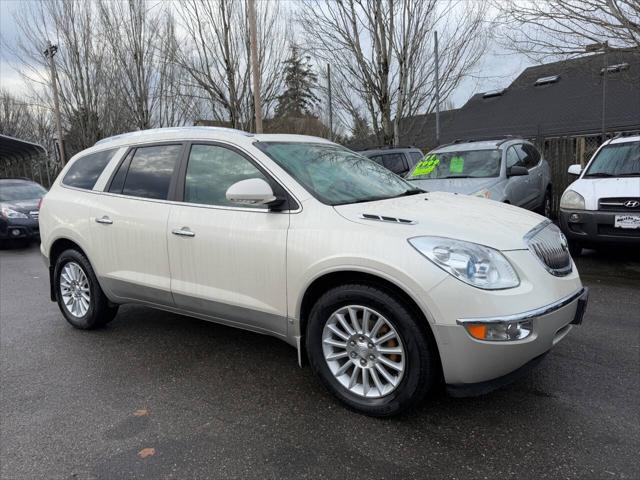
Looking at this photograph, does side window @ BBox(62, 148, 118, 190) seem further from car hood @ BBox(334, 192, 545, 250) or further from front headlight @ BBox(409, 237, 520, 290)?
front headlight @ BBox(409, 237, 520, 290)

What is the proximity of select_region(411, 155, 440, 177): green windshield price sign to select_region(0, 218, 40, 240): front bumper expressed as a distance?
826cm

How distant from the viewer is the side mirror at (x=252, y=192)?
297cm

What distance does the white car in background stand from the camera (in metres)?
5.79

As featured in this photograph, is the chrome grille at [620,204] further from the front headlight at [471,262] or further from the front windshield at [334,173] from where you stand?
the front headlight at [471,262]

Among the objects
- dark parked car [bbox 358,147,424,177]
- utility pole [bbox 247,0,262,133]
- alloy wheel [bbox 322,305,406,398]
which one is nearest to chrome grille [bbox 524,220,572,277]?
alloy wheel [bbox 322,305,406,398]

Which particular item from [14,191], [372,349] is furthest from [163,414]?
[14,191]

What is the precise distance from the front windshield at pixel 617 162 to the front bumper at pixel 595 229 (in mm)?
939

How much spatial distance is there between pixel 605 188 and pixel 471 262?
4.66m

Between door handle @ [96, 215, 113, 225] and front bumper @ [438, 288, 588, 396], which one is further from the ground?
door handle @ [96, 215, 113, 225]

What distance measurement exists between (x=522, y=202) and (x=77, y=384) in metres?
7.09

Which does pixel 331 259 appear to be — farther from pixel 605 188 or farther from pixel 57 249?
pixel 605 188

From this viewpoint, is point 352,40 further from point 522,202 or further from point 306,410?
point 306,410

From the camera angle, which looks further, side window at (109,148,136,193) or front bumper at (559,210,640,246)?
front bumper at (559,210,640,246)

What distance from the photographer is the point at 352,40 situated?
12555 mm
